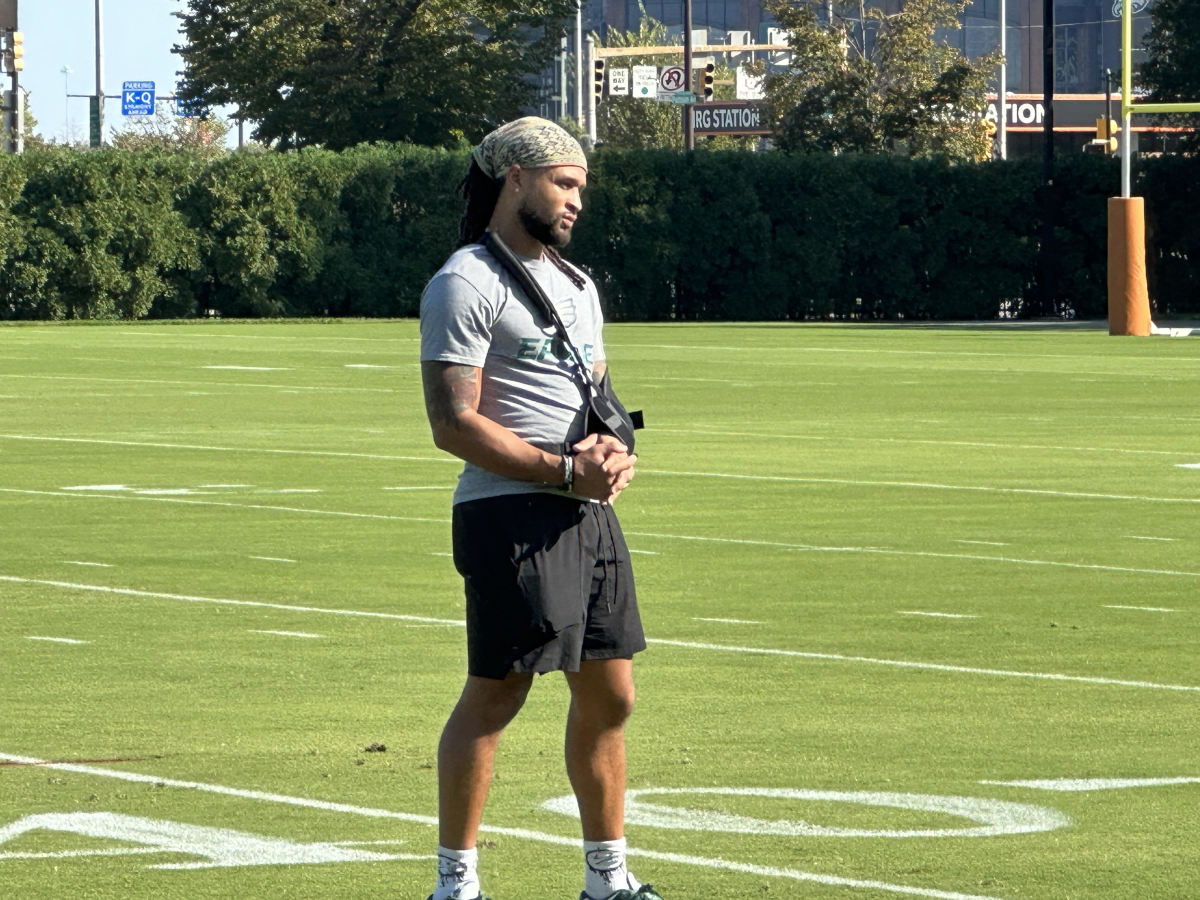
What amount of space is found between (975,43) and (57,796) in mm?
123138

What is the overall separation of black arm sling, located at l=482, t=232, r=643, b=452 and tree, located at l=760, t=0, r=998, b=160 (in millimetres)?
61088

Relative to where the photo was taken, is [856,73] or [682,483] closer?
[682,483]

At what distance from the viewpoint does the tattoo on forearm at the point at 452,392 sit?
21.1ft

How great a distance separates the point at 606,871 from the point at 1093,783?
7.60 feet

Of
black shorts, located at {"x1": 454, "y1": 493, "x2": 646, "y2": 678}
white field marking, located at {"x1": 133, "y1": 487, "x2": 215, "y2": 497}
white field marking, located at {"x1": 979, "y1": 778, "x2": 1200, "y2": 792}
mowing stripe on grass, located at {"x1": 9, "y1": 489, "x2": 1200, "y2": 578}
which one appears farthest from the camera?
white field marking, located at {"x1": 133, "y1": 487, "x2": 215, "y2": 497}

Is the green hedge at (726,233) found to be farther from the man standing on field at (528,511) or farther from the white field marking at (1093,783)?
the man standing on field at (528,511)

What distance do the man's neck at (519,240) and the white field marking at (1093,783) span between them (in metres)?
2.59

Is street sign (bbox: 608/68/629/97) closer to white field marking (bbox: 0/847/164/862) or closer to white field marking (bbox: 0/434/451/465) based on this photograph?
white field marking (bbox: 0/434/451/465)

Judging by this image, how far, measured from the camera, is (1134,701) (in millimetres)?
9914

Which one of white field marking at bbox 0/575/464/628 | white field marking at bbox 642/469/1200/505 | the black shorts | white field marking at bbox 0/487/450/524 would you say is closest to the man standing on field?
the black shorts

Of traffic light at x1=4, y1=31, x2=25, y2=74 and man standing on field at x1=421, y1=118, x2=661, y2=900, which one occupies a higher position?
traffic light at x1=4, y1=31, x2=25, y2=74

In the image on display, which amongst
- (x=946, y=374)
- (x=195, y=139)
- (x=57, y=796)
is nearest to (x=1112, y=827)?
(x=57, y=796)

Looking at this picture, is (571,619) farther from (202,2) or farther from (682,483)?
(202,2)

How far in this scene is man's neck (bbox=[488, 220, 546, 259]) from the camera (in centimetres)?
659
